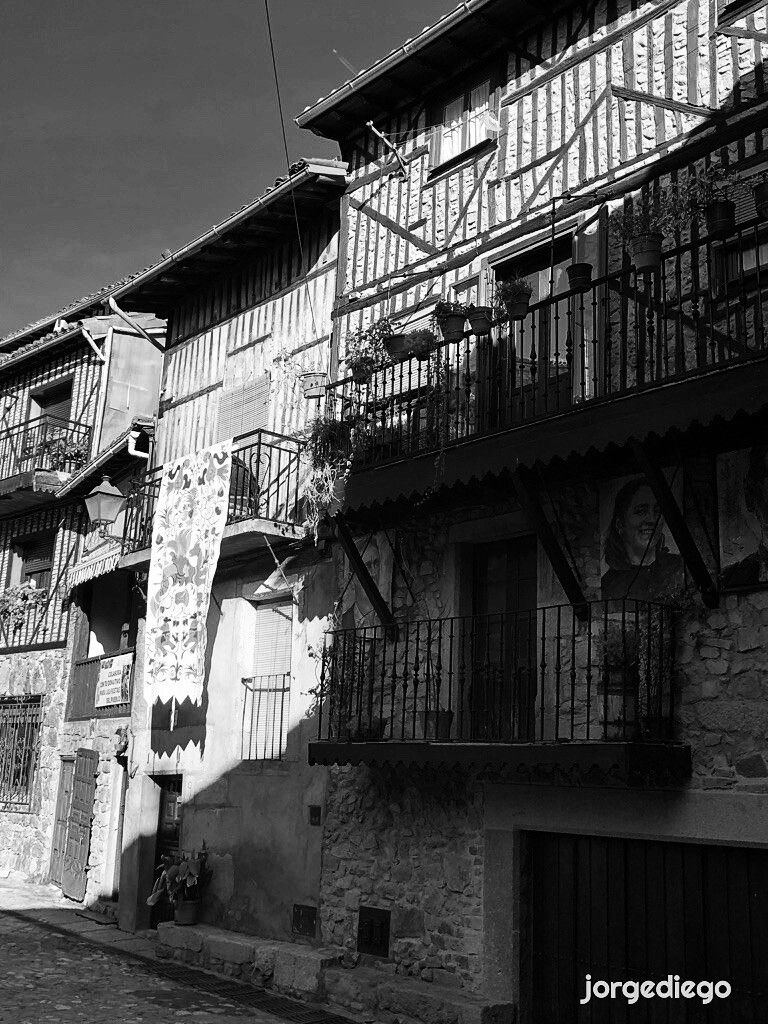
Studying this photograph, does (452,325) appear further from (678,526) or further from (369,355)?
(678,526)

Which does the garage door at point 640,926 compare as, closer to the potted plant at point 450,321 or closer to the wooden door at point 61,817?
the potted plant at point 450,321

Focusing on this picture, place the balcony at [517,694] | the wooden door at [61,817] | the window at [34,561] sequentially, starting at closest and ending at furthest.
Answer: the balcony at [517,694]
the wooden door at [61,817]
the window at [34,561]

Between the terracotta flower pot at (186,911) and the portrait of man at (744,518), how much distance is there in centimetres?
742

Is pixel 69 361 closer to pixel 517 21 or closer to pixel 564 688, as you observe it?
pixel 517 21

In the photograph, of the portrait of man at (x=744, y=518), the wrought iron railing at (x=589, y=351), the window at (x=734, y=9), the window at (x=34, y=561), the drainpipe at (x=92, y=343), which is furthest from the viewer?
the window at (x=34, y=561)

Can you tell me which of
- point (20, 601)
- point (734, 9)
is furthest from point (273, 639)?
point (734, 9)

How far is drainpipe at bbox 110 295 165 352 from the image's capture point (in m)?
15.9

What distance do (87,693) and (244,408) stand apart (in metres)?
5.62

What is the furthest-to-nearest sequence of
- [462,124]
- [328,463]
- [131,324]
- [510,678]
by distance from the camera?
[131,324]
[462,124]
[328,463]
[510,678]

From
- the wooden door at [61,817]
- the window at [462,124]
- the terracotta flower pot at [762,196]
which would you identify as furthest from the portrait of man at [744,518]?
the wooden door at [61,817]

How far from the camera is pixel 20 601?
1869 cm

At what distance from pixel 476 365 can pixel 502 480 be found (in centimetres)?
155

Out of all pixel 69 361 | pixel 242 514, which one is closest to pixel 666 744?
pixel 242 514

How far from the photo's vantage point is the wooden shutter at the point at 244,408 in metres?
13.6
